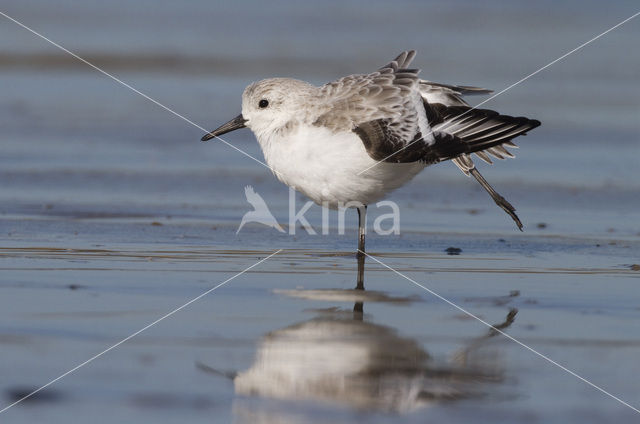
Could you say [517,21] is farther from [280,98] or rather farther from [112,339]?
[112,339]

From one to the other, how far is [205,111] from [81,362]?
6927 millimetres

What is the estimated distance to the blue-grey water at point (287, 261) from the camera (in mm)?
3953

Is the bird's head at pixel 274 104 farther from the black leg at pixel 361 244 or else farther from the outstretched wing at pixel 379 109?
the black leg at pixel 361 244

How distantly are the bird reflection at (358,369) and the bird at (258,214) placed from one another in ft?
7.97

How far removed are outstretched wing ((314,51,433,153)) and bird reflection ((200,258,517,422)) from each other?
156cm

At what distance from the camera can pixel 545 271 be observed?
6023mm

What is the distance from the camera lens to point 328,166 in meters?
6.04

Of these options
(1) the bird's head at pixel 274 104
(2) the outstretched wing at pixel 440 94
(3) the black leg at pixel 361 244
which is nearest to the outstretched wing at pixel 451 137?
(2) the outstretched wing at pixel 440 94

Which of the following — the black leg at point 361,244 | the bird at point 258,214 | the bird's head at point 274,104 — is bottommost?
the black leg at point 361,244

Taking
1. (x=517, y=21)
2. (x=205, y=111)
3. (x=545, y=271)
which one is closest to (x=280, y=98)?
(x=545, y=271)

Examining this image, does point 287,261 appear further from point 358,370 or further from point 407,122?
point 358,370

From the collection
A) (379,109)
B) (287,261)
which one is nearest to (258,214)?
(287,261)

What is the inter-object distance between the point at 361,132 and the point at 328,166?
0.28 metres

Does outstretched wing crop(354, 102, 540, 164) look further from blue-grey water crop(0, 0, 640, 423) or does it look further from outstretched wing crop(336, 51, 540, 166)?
blue-grey water crop(0, 0, 640, 423)
